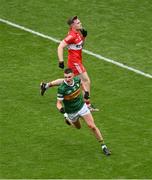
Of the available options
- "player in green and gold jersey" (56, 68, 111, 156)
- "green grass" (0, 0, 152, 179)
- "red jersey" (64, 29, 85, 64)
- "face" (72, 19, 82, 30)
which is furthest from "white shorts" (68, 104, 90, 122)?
"face" (72, 19, 82, 30)

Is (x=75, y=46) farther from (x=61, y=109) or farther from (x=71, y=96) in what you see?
(x=61, y=109)

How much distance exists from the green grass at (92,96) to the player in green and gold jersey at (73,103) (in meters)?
0.72

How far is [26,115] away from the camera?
20.8 metres

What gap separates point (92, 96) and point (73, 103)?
151 inches

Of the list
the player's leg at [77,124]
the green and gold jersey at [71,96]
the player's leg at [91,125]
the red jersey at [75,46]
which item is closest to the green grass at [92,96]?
the player's leg at [91,125]

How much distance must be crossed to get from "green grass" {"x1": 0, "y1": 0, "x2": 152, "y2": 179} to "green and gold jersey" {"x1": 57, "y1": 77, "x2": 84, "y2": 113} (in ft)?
3.93

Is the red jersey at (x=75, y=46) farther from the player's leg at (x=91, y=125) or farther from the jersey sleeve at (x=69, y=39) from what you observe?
the player's leg at (x=91, y=125)

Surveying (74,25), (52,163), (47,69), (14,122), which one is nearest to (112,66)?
(47,69)

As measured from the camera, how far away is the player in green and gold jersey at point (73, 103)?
1827 centimetres

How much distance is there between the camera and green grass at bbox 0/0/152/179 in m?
18.0

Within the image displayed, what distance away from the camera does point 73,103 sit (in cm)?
1841

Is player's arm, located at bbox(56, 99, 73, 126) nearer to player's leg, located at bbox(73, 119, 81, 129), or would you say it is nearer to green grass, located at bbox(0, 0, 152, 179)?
player's leg, located at bbox(73, 119, 81, 129)

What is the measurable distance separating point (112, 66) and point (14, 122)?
5.25m

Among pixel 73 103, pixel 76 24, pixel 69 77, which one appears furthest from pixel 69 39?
pixel 73 103
